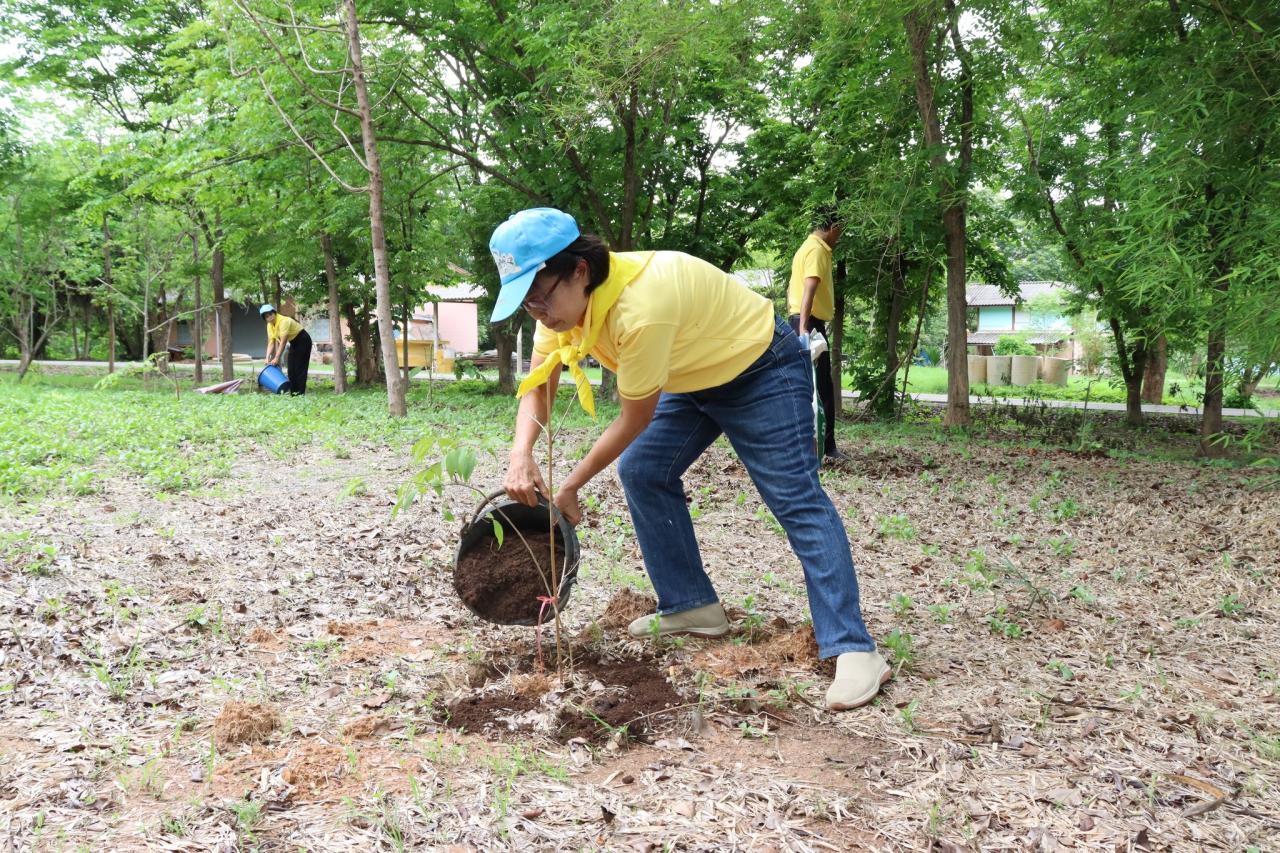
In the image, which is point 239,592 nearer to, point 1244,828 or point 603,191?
point 1244,828

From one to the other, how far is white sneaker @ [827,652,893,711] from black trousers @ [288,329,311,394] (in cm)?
1231

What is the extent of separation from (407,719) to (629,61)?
671 centimetres

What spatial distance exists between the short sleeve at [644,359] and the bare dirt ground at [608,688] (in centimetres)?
89

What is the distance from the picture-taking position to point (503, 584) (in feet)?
9.41

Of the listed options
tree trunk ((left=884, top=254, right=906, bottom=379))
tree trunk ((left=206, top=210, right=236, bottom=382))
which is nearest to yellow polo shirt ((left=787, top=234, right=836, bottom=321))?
tree trunk ((left=884, top=254, right=906, bottom=379))

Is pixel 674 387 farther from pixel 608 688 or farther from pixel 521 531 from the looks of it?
pixel 608 688

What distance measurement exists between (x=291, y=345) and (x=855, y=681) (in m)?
12.8

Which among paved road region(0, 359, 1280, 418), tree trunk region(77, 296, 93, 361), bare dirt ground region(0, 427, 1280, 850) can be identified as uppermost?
tree trunk region(77, 296, 93, 361)

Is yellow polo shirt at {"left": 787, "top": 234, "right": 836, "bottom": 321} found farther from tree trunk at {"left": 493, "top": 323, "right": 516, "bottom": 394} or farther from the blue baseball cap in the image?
tree trunk at {"left": 493, "top": 323, "right": 516, "bottom": 394}

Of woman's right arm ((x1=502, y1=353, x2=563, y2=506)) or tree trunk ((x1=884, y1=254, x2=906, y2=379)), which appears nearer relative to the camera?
woman's right arm ((x1=502, y1=353, x2=563, y2=506))

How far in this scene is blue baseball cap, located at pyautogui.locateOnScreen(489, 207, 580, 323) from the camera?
2244 mm

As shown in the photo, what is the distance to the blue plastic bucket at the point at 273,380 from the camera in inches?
527

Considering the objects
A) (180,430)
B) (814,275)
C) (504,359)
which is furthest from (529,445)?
(504,359)

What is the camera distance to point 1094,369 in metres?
20.6
